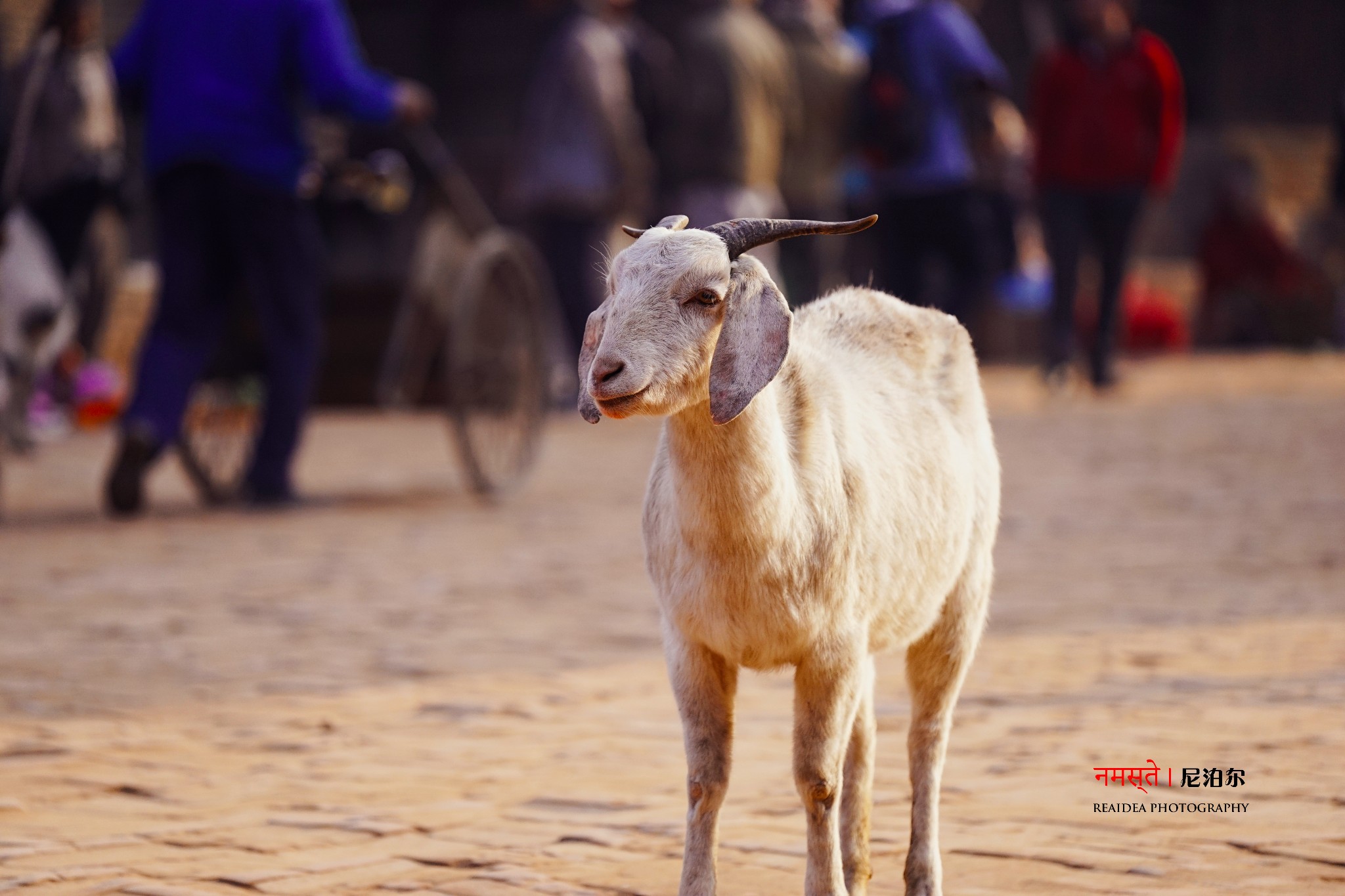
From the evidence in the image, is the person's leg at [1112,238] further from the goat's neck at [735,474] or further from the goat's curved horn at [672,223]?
the goat's neck at [735,474]

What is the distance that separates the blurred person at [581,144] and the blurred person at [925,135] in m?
2.04

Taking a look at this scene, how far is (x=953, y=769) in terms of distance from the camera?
4477 mm

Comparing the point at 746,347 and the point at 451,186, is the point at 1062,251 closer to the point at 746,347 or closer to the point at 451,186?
the point at 451,186

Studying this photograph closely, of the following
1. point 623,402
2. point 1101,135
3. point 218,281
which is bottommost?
point 218,281

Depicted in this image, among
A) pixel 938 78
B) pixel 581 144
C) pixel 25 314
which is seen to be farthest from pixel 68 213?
pixel 938 78

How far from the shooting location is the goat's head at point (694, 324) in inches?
123

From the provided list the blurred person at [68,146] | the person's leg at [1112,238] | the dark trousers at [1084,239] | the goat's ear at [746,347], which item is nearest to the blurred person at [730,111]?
the dark trousers at [1084,239]

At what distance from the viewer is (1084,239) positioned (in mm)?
13812

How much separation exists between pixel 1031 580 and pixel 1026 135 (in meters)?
9.62

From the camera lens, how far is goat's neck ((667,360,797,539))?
3.30 meters

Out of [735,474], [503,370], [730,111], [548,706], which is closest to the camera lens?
[735,474]

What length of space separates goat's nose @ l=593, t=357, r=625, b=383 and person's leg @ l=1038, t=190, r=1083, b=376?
35.9ft

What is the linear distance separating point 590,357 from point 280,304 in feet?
19.4

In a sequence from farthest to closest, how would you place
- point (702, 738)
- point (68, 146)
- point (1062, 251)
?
1. point (1062, 251)
2. point (68, 146)
3. point (702, 738)
